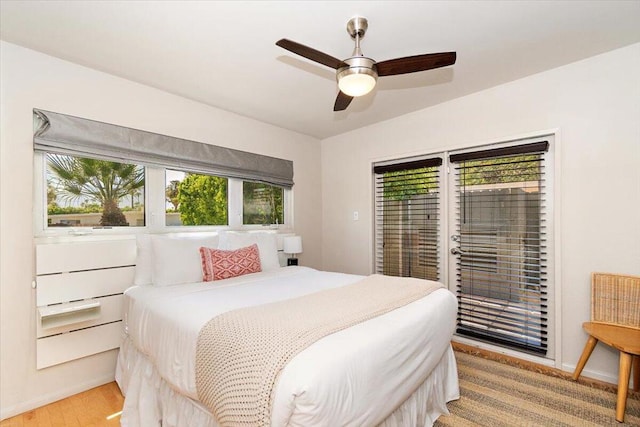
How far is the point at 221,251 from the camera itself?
110 inches

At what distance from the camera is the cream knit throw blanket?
1.15 m

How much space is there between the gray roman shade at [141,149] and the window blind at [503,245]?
2245mm

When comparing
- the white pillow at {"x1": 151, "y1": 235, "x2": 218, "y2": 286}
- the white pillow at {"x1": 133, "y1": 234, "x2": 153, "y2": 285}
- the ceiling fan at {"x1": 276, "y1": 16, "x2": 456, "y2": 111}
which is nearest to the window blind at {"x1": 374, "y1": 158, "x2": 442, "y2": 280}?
the ceiling fan at {"x1": 276, "y1": 16, "x2": 456, "y2": 111}

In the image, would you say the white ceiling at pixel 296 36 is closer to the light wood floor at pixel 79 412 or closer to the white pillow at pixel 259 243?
the white pillow at pixel 259 243

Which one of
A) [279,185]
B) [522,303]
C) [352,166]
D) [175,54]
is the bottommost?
[522,303]

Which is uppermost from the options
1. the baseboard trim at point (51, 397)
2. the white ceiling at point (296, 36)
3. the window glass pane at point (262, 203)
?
the white ceiling at point (296, 36)

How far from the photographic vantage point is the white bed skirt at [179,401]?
162 centimetres

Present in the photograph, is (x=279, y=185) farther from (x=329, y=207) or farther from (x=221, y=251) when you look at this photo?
(x=221, y=251)

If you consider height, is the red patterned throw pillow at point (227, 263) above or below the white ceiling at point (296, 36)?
below

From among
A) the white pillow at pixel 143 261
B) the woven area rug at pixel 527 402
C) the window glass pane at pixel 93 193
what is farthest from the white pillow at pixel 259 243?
the woven area rug at pixel 527 402

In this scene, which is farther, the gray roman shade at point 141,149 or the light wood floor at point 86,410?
the gray roman shade at point 141,149

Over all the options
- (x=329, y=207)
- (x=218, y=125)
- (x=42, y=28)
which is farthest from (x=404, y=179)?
(x=42, y=28)

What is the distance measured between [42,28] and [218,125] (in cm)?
154

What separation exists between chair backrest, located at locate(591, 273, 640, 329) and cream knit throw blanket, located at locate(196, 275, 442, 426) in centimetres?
165
